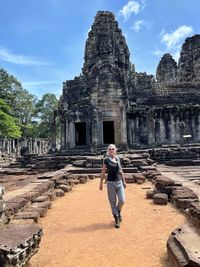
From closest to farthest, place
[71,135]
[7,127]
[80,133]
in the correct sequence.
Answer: [71,135] < [80,133] < [7,127]

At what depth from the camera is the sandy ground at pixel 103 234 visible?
384cm

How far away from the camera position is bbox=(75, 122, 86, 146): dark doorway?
2378cm

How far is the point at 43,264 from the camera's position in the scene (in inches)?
149

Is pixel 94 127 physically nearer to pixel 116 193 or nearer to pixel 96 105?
pixel 96 105

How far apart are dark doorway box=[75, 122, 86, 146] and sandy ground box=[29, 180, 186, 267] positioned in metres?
16.3

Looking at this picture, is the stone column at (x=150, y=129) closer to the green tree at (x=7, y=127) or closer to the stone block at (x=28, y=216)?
the stone block at (x=28, y=216)

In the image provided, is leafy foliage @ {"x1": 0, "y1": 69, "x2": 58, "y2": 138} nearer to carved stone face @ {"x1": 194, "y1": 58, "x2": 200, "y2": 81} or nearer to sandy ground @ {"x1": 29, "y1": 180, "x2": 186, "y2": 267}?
carved stone face @ {"x1": 194, "y1": 58, "x2": 200, "y2": 81}

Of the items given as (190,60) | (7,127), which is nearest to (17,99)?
(7,127)

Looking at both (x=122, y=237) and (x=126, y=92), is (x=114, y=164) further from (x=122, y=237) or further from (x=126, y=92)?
(x=126, y=92)

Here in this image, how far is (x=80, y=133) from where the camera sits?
84.2ft

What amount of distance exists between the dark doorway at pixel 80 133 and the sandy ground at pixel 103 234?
16.3 m

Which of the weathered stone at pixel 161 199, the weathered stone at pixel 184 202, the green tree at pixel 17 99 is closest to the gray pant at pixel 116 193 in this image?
the weathered stone at pixel 184 202

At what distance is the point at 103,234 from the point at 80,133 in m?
20.9

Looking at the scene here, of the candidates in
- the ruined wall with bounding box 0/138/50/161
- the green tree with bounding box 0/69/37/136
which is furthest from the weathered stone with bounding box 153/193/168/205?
the green tree with bounding box 0/69/37/136
